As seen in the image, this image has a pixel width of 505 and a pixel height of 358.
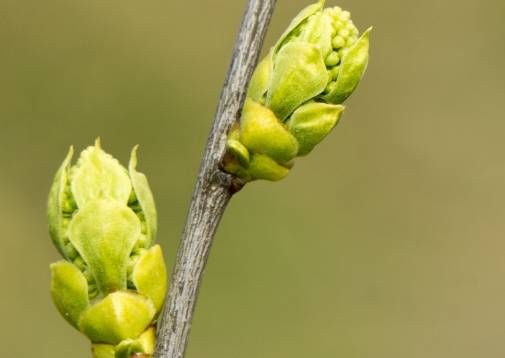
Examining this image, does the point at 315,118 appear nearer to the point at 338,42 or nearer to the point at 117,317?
the point at 338,42

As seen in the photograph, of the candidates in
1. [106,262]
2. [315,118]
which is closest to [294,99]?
[315,118]

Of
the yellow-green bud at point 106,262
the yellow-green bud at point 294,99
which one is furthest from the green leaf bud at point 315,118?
the yellow-green bud at point 106,262

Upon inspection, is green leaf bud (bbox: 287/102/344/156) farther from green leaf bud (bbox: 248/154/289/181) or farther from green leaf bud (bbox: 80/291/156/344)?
green leaf bud (bbox: 80/291/156/344)

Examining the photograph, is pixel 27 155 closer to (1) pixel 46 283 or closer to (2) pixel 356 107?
(1) pixel 46 283

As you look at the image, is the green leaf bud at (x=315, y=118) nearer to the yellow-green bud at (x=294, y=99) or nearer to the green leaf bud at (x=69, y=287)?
the yellow-green bud at (x=294, y=99)

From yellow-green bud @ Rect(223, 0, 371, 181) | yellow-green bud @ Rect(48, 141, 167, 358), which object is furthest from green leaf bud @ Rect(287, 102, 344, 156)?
yellow-green bud @ Rect(48, 141, 167, 358)
